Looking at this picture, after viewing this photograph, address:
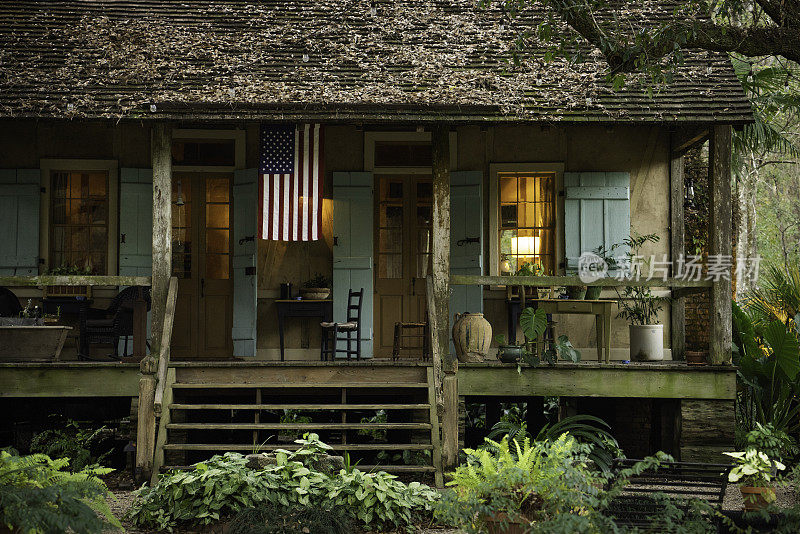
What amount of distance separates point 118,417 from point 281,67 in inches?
181

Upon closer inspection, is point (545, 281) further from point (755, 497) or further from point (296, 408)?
point (755, 497)

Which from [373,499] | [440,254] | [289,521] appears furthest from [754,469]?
[440,254]

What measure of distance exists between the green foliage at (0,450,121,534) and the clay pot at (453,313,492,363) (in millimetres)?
4665

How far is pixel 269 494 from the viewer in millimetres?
6371

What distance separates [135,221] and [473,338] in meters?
4.32

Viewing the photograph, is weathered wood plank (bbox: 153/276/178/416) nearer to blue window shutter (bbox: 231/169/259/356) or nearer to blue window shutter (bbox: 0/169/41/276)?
blue window shutter (bbox: 231/169/259/356)

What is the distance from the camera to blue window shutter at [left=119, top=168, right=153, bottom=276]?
10.5m

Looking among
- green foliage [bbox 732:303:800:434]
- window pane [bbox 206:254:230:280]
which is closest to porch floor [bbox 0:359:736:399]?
green foliage [bbox 732:303:800:434]

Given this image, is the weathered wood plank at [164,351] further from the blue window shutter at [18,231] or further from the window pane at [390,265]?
the window pane at [390,265]

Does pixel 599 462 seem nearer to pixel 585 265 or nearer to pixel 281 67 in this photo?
pixel 585 265

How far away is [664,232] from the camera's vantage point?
10.8 metres

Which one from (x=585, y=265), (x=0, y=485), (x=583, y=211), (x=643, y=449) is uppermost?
(x=583, y=211)

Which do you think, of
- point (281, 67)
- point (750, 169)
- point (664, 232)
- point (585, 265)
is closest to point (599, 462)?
point (585, 265)

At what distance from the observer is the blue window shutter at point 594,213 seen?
10562 mm
